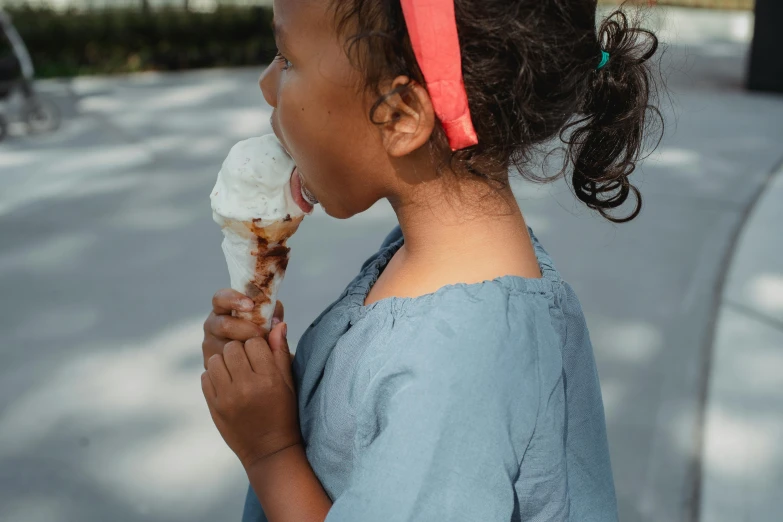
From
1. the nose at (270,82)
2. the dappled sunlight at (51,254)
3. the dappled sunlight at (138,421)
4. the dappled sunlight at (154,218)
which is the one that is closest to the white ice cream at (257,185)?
the nose at (270,82)

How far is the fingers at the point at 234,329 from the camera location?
1396 millimetres

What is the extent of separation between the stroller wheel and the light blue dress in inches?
199

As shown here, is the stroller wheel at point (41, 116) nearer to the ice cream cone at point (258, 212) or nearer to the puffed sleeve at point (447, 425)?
the ice cream cone at point (258, 212)

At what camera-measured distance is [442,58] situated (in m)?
1.01

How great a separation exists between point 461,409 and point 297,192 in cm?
54

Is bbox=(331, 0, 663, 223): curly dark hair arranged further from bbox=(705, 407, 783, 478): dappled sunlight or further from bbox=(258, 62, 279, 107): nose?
bbox=(705, 407, 783, 478): dappled sunlight

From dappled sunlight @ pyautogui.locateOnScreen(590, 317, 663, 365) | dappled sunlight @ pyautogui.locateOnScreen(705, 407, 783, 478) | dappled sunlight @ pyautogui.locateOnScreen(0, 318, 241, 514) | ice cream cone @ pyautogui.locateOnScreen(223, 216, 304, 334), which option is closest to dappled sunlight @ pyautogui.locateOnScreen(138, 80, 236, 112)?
dappled sunlight @ pyautogui.locateOnScreen(0, 318, 241, 514)

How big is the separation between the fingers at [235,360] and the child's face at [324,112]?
11.2 inches

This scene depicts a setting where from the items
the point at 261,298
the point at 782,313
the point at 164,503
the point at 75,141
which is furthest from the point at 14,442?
the point at 75,141

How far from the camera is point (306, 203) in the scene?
139 centimetres

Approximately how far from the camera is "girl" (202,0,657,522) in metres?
0.97

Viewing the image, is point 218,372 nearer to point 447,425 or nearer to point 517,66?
point 447,425

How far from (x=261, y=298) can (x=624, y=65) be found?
2.26 feet

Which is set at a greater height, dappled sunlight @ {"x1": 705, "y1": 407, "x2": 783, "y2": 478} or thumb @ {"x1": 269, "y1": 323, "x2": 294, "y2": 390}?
thumb @ {"x1": 269, "y1": 323, "x2": 294, "y2": 390}
